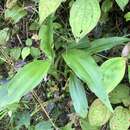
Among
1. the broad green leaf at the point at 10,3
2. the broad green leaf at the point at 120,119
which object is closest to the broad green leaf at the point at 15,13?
the broad green leaf at the point at 10,3

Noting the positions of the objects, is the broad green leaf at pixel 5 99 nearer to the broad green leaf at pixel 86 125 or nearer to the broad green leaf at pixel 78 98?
the broad green leaf at pixel 78 98

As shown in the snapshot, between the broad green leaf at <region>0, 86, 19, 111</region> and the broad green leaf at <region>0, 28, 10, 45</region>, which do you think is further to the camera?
the broad green leaf at <region>0, 28, 10, 45</region>

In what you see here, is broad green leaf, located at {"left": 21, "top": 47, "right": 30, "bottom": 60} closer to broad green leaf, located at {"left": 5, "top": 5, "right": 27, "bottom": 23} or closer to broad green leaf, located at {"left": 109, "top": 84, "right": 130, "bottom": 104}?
broad green leaf, located at {"left": 5, "top": 5, "right": 27, "bottom": 23}

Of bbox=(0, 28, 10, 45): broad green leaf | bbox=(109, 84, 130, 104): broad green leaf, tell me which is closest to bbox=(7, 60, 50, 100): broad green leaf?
bbox=(109, 84, 130, 104): broad green leaf

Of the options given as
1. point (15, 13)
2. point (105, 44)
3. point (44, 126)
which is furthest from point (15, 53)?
point (105, 44)

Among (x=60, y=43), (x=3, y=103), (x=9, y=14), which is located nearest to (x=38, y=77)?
(x=3, y=103)

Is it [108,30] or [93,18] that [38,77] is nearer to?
[93,18]
